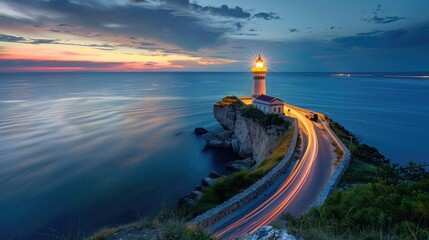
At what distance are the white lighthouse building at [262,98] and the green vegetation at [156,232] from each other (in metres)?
29.1

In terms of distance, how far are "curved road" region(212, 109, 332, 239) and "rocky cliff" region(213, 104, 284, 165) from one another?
7.49 meters

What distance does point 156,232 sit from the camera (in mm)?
6695

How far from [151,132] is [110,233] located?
130ft

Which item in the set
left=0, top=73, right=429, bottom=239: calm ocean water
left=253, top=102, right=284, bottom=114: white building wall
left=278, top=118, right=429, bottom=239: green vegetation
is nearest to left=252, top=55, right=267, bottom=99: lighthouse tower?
left=253, top=102, right=284, bottom=114: white building wall

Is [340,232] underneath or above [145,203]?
above

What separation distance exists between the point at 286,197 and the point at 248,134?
22.5 metres

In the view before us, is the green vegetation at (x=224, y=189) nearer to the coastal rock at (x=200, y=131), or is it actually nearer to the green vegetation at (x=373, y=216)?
the green vegetation at (x=373, y=216)

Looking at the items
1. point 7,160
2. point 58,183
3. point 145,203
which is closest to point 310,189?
point 145,203

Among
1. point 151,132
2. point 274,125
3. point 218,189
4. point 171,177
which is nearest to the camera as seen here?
point 218,189

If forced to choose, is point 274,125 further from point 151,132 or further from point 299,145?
point 151,132

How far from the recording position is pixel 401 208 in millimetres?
7086

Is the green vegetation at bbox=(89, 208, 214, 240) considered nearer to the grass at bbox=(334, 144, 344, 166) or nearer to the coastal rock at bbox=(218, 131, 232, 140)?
the grass at bbox=(334, 144, 344, 166)

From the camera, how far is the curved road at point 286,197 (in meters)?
10.8

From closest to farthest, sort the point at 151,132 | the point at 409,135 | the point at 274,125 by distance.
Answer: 1. the point at 274,125
2. the point at 409,135
3. the point at 151,132
